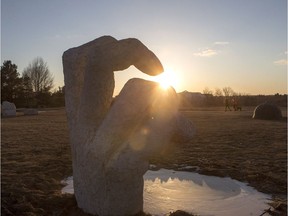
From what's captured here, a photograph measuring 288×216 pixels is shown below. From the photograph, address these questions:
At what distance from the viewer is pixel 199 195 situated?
745 cm

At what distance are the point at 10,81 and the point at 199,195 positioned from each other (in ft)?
159

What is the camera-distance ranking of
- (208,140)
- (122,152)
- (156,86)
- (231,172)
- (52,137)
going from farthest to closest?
(52,137) → (208,140) → (231,172) → (156,86) → (122,152)

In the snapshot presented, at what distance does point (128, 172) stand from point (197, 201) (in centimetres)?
195

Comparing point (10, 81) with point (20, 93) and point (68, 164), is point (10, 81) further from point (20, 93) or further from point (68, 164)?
point (68, 164)

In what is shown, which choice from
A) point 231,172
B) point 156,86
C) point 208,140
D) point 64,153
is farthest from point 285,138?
point 156,86

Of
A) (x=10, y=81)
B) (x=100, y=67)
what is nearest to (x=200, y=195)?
(x=100, y=67)

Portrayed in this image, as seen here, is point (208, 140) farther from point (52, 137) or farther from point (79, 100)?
point (79, 100)

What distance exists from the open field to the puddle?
0.45 meters

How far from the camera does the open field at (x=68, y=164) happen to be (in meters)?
6.74

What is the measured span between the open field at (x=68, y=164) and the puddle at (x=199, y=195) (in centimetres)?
45

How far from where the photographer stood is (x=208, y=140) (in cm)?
1566

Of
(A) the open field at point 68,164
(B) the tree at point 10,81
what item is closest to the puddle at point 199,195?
(A) the open field at point 68,164

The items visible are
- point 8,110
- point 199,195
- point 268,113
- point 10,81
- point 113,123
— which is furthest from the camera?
point 10,81

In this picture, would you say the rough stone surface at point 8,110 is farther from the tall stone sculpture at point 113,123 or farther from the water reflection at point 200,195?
the tall stone sculpture at point 113,123
